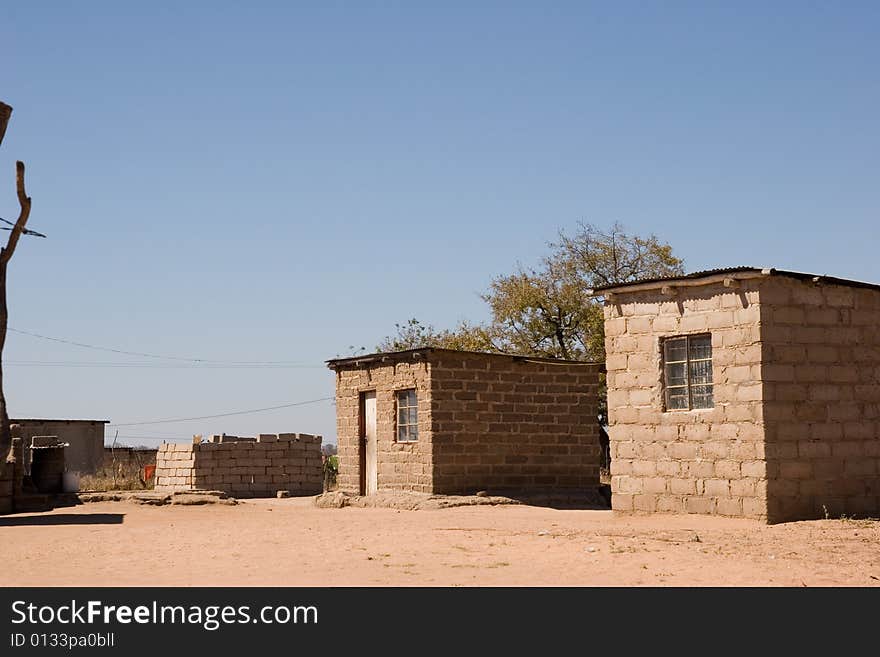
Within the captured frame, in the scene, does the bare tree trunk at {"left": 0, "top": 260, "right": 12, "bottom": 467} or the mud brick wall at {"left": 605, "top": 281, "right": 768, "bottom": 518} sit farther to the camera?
the bare tree trunk at {"left": 0, "top": 260, "right": 12, "bottom": 467}

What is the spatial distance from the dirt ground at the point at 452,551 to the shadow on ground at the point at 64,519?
7.9 inches

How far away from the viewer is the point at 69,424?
122 ft

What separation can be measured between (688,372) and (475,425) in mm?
6193

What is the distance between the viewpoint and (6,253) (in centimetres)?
2141

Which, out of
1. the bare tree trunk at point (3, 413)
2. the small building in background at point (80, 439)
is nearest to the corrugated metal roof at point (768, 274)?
the bare tree trunk at point (3, 413)

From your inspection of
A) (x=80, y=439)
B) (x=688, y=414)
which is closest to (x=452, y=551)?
(x=688, y=414)

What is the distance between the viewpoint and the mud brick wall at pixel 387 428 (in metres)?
20.5

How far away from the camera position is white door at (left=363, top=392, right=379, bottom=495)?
73.7 ft

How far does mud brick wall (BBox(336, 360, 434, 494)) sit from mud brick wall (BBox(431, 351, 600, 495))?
13.0 inches

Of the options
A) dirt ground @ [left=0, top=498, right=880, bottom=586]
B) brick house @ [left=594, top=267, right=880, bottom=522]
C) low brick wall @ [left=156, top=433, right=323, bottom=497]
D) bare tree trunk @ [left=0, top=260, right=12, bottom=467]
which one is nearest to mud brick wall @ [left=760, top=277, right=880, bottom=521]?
brick house @ [left=594, top=267, right=880, bottom=522]

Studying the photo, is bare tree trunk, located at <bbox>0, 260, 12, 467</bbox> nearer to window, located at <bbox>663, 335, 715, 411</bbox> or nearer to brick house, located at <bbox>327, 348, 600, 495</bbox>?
brick house, located at <bbox>327, 348, 600, 495</bbox>

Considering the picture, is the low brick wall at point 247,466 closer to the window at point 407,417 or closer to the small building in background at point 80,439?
the window at point 407,417
